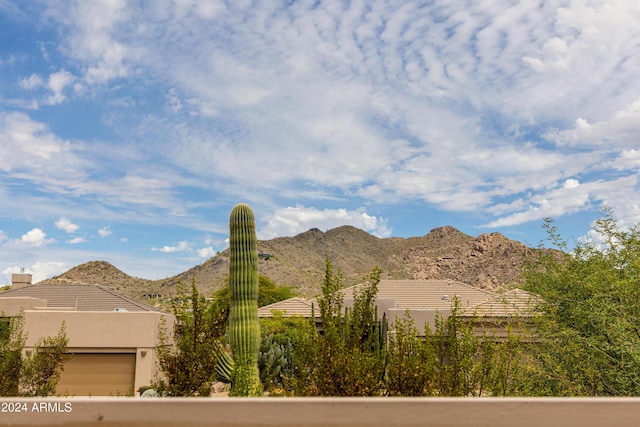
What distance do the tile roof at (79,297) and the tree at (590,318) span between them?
23.5 metres

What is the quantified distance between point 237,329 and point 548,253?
9.75 meters

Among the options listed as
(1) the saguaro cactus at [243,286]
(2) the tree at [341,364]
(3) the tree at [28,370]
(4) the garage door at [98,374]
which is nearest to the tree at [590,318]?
(2) the tree at [341,364]

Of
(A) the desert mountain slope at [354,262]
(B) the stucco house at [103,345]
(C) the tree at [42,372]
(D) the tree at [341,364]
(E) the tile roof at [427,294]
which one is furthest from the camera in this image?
(A) the desert mountain slope at [354,262]

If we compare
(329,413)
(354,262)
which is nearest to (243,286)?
(329,413)

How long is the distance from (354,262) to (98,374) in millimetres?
53529

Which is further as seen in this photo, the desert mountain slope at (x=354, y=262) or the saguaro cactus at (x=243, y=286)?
the desert mountain slope at (x=354, y=262)

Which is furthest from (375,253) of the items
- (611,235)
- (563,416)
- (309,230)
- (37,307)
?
(563,416)

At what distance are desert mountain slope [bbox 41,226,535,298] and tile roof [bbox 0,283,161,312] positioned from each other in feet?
93.9

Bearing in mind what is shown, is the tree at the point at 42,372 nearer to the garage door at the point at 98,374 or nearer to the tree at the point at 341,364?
the garage door at the point at 98,374

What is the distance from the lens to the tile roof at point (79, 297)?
98.7 feet

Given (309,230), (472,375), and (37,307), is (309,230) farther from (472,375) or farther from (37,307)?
(472,375)

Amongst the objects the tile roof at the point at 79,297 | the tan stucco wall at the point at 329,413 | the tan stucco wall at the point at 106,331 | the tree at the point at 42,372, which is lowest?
the tan stucco wall at the point at 329,413

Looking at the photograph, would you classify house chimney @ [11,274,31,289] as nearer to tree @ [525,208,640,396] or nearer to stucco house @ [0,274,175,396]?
stucco house @ [0,274,175,396]

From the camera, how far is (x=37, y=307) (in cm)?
2602
